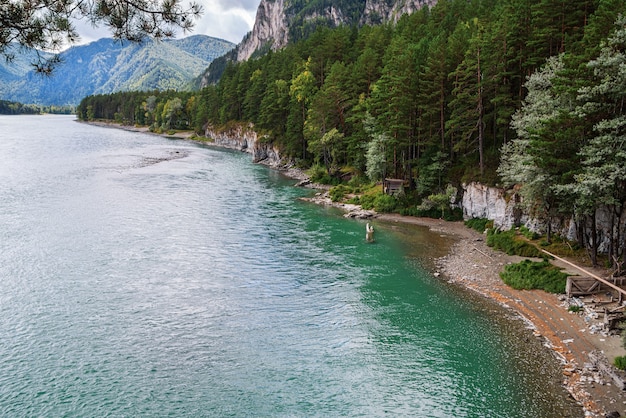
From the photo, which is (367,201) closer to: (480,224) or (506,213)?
(480,224)

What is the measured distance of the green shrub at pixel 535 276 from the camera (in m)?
31.7

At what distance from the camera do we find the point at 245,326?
28.8 m

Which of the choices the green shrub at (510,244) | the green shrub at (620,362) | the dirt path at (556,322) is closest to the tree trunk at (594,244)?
the green shrub at (510,244)

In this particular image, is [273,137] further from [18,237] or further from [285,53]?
[18,237]

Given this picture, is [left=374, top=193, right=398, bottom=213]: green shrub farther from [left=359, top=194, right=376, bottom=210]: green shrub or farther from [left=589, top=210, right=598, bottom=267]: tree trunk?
[left=589, top=210, right=598, bottom=267]: tree trunk

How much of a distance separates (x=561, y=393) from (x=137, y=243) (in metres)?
36.3

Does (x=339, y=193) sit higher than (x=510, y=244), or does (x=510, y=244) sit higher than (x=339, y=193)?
(x=339, y=193)

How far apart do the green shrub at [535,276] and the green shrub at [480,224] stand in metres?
11.8

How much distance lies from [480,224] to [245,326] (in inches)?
1156

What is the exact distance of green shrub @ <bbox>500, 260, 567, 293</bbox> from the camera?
3170 cm

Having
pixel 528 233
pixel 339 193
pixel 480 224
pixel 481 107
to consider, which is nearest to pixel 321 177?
pixel 339 193

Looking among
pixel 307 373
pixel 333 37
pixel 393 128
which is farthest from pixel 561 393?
pixel 333 37

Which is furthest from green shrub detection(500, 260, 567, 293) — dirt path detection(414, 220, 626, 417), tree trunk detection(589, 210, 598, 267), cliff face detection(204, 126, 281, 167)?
cliff face detection(204, 126, 281, 167)

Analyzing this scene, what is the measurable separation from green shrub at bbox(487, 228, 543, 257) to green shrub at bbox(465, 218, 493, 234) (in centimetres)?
207
